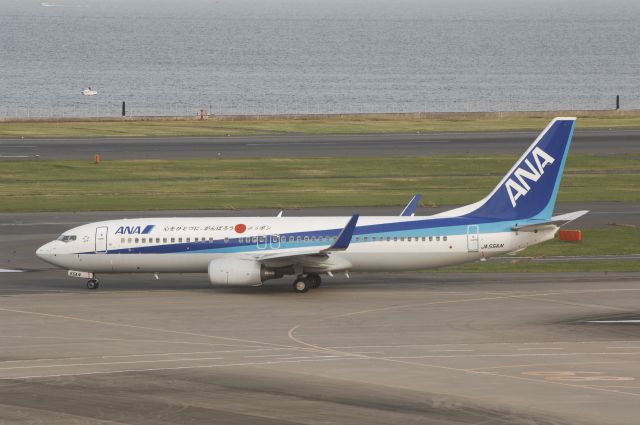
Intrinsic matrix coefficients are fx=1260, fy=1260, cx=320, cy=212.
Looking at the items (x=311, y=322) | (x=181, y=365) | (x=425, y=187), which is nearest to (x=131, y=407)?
(x=181, y=365)

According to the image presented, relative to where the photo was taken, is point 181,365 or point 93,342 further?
point 93,342

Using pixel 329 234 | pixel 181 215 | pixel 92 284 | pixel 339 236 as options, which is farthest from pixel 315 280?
pixel 181 215

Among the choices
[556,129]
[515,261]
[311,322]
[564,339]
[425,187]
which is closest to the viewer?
[564,339]

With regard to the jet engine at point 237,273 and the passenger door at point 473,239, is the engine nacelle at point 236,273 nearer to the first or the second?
the jet engine at point 237,273

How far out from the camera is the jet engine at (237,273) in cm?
5819

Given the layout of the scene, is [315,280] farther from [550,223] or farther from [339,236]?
[550,223]

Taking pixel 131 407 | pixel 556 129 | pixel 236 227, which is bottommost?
pixel 131 407

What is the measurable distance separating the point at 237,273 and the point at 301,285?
3.29 m

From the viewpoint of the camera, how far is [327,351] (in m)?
46.5

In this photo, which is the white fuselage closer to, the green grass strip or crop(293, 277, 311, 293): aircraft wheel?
crop(293, 277, 311, 293): aircraft wheel

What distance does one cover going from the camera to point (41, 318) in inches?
2099

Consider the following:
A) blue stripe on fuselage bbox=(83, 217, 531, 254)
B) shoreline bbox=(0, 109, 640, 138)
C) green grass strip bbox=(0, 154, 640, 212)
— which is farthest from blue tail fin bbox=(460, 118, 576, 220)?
shoreline bbox=(0, 109, 640, 138)

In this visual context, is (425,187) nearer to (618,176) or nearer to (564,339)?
(618,176)

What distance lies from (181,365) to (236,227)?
55.6 ft
